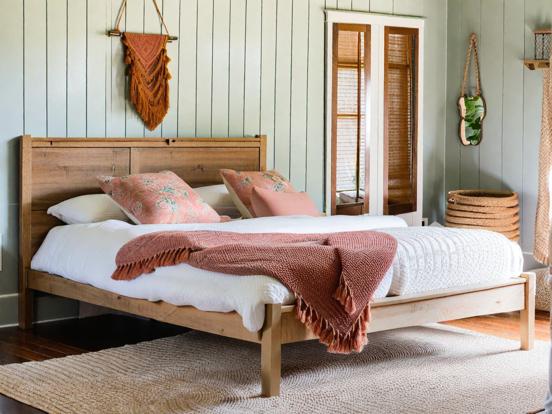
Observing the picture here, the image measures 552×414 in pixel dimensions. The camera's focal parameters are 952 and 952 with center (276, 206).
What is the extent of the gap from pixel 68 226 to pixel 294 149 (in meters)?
1.84

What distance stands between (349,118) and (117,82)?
179cm

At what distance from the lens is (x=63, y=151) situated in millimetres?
5199

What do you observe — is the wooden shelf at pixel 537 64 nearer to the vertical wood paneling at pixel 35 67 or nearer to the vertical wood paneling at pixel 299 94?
the vertical wood paneling at pixel 299 94

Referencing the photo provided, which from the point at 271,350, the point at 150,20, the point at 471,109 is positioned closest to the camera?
the point at 271,350

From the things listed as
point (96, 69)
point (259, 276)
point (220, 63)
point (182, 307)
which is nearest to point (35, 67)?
point (96, 69)

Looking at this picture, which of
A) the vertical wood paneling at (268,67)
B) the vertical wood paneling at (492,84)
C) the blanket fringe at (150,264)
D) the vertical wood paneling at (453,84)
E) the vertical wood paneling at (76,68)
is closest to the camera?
the blanket fringe at (150,264)

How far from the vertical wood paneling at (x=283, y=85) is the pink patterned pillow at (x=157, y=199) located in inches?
45.4

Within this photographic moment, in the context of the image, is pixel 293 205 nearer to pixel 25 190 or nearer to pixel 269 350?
pixel 25 190

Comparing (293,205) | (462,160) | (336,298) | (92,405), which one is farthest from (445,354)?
(462,160)

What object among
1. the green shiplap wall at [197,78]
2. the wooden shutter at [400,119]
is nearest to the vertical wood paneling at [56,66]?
the green shiplap wall at [197,78]

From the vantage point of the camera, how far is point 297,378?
13.3 feet

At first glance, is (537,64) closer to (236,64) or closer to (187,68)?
(236,64)

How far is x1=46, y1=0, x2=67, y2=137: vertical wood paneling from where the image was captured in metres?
5.18

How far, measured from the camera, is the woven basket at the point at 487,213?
612cm
